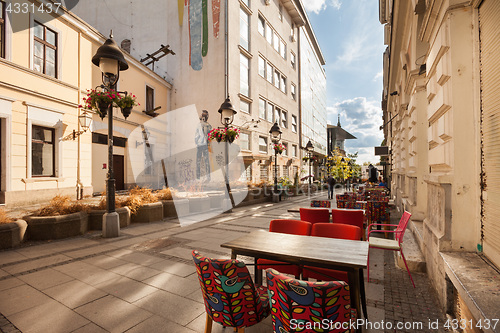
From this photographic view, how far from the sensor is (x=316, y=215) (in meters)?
5.06

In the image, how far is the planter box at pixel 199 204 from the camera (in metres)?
10.4

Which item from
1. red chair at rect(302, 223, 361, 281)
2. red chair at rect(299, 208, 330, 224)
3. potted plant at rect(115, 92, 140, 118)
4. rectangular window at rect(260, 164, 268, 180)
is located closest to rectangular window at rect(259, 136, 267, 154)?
rectangular window at rect(260, 164, 268, 180)

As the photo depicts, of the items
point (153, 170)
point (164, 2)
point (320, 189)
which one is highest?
point (164, 2)

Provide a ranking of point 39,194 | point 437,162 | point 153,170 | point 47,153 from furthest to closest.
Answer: point 153,170 → point 47,153 → point 39,194 → point 437,162

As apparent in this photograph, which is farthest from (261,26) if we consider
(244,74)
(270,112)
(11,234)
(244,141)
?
(11,234)

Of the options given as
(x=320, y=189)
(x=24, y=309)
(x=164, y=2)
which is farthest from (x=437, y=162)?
(x=164, y=2)

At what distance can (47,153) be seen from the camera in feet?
36.6

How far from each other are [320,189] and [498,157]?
24.8 meters

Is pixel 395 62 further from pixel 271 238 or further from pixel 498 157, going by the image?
pixel 271 238

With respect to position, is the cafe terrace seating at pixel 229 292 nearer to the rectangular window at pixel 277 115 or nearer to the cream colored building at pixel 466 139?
the cream colored building at pixel 466 139

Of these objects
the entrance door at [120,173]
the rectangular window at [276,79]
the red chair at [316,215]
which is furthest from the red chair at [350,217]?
the rectangular window at [276,79]

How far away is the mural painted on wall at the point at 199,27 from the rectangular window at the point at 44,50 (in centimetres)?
993

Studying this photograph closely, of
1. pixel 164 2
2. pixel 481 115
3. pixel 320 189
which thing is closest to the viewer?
pixel 481 115

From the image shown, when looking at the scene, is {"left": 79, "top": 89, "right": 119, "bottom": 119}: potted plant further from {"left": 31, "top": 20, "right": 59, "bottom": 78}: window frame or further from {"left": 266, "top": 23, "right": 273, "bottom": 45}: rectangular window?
{"left": 266, "top": 23, "right": 273, "bottom": 45}: rectangular window
